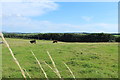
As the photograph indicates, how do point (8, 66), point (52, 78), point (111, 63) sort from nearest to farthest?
point (52, 78), point (8, 66), point (111, 63)

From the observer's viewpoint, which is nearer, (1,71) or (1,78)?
(1,78)

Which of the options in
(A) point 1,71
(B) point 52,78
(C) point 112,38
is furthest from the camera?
(C) point 112,38

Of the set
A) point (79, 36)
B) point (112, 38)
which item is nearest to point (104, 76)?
point (112, 38)

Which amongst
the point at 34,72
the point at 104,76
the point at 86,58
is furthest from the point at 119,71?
the point at 34,72

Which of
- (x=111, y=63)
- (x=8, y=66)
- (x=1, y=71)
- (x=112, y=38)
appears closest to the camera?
(x=1, y=71)

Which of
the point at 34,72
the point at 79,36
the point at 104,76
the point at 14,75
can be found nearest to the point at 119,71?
the point at 104,76

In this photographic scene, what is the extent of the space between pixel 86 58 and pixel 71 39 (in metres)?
34.5

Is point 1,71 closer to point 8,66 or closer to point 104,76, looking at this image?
point 8,66

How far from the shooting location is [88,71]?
8641 millimetres

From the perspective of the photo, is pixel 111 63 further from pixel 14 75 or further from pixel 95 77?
pixel 14 75

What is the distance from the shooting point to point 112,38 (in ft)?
129

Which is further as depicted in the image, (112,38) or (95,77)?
(112,38)

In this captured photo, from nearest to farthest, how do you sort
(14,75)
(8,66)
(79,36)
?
(14,75) < (8,66) < (79,36)

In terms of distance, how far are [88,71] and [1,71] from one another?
4086 millimetres
